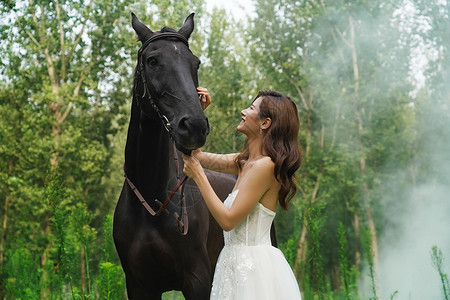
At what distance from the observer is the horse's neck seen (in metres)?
3.81

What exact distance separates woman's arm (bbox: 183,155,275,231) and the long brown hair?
0.21 ft

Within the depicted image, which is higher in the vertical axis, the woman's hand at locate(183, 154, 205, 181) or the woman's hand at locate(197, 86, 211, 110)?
the woman's hand at locate(197, 86, 211, 110)

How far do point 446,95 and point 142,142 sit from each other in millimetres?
21095

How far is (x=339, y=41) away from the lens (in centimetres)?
2491

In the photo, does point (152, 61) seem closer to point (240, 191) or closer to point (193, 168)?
point (193, 168)

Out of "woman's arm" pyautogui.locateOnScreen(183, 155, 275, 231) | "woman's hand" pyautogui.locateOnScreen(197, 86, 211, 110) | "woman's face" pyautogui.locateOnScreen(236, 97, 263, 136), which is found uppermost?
"woman's hand" pyautogui.locateOnScreen(197, 86, 211, 110)

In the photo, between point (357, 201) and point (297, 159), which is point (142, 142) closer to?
→ point (297, 159)

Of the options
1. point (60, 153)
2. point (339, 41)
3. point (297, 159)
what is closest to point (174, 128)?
point (297, 159)

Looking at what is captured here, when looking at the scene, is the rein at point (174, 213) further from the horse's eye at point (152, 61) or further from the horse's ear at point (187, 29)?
the horse's ear at point (187, 29)

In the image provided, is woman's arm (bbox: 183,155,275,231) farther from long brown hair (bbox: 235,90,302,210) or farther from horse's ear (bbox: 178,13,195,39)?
horse's ear (bbox: 178,13,195,39)

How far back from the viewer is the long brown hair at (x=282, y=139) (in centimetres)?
302

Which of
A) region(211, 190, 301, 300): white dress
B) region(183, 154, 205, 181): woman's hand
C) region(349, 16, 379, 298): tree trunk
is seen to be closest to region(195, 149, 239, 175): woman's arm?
region(211, 190, 301, 300): white dress

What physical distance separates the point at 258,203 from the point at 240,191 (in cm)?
15

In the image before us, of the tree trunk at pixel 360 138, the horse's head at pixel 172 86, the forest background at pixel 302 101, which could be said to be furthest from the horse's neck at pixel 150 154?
the tree trunk at pixel 360 138
